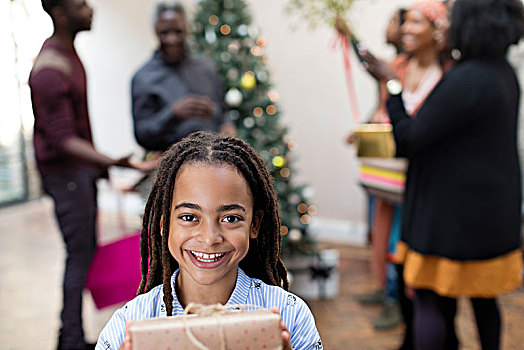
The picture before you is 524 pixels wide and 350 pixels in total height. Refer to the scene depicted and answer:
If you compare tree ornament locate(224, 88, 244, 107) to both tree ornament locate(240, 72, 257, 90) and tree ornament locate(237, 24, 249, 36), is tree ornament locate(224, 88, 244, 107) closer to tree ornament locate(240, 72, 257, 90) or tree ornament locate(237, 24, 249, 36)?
tree ornament locate(240, 72, 257, 90)

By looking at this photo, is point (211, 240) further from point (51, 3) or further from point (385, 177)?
point (385, 177)

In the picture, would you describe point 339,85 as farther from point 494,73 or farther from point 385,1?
point 494,73

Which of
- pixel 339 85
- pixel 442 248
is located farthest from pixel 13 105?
pixel 442 248

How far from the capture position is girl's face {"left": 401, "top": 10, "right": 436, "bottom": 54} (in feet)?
6.58

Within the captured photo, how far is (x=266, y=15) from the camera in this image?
4.39 meters

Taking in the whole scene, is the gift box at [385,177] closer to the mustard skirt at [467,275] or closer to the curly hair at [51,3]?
the mustard skirt at [467,275]

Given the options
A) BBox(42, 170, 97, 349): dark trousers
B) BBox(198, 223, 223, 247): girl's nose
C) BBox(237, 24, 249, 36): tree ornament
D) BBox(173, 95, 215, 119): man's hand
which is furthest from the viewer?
BBox(237, 24, 249, 36): tree ornament

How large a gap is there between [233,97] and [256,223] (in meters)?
2.07

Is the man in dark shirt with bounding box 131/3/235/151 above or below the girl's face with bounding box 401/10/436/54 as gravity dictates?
below

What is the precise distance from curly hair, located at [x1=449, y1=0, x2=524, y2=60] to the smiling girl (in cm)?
95

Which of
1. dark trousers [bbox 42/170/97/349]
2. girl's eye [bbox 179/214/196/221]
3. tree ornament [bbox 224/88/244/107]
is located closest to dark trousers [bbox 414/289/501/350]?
girl's eye [bbox 179/214/196/221]

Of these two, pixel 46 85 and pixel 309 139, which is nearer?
pixel 46 85

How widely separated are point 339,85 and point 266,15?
37.3 inches

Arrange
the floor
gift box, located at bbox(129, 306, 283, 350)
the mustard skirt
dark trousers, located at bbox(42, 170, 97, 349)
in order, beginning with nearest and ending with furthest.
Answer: gift box, located at bbox(129, 306, 283, 350), the mustard skirt, dark trousers, located at bbox(42, 170, 97, 349), the floor
